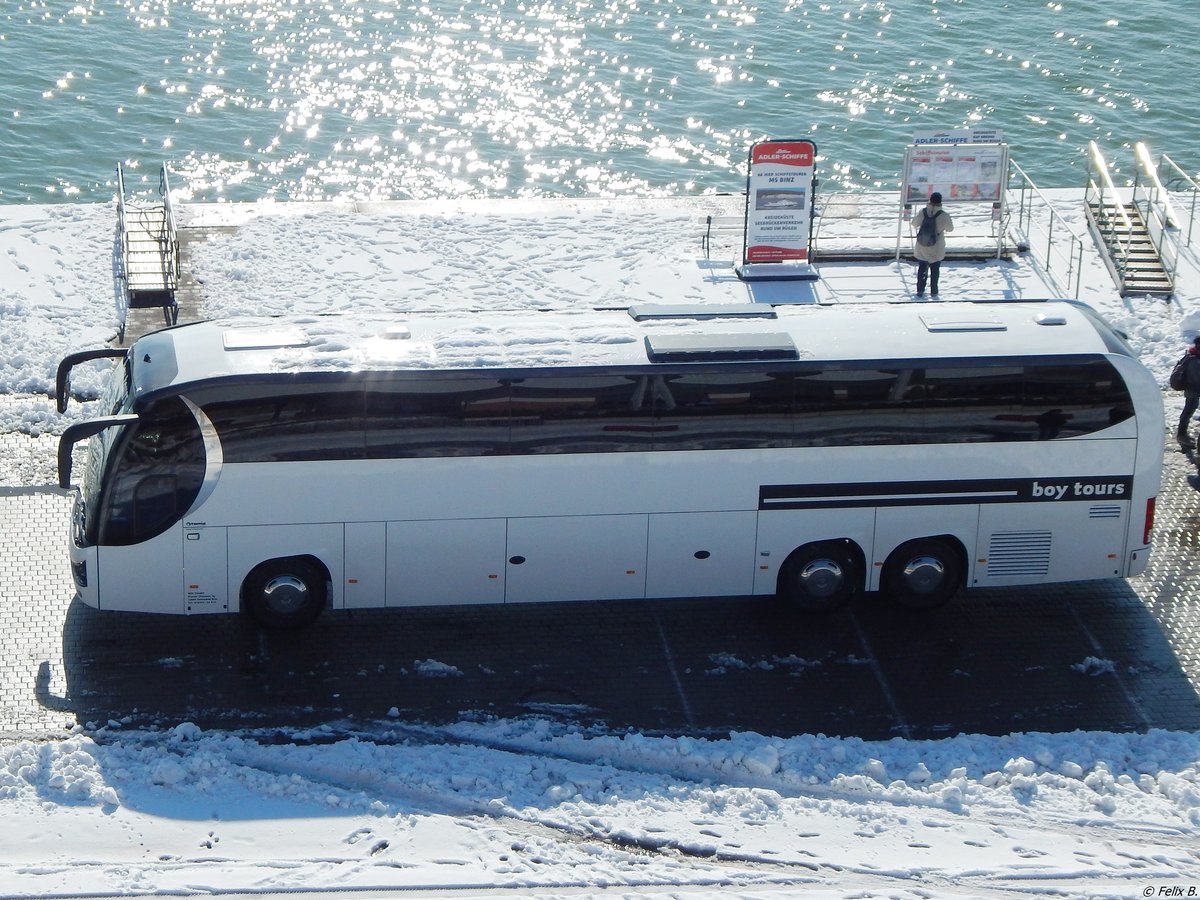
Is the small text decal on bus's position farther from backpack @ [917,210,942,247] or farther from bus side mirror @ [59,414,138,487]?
bus side mirror @ [59,414,138,487]

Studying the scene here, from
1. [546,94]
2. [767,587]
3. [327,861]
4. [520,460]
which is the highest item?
[546,94]

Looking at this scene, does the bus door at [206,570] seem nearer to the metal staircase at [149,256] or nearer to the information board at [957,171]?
the metal staircase at [149,256]

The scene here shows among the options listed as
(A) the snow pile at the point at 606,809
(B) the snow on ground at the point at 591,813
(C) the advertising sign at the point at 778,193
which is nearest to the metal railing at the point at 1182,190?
(C) the advertising sign at the point at 778,193

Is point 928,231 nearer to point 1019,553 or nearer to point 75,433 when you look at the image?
point 1019,553

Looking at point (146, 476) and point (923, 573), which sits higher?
point (146, 476)

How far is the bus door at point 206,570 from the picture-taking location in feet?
45.6

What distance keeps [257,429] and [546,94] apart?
895 inches

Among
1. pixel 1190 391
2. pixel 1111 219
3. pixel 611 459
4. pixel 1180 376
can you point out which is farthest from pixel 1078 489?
pixel 1111 219

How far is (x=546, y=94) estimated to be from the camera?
3503 centimetres

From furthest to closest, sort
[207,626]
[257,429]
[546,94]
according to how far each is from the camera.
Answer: [546,94]
[207,626]
[257,429]

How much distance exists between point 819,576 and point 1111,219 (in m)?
11.9

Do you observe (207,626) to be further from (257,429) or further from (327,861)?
(327,861)

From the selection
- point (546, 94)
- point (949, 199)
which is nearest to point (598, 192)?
point (546, 94)

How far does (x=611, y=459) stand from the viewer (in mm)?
14125
